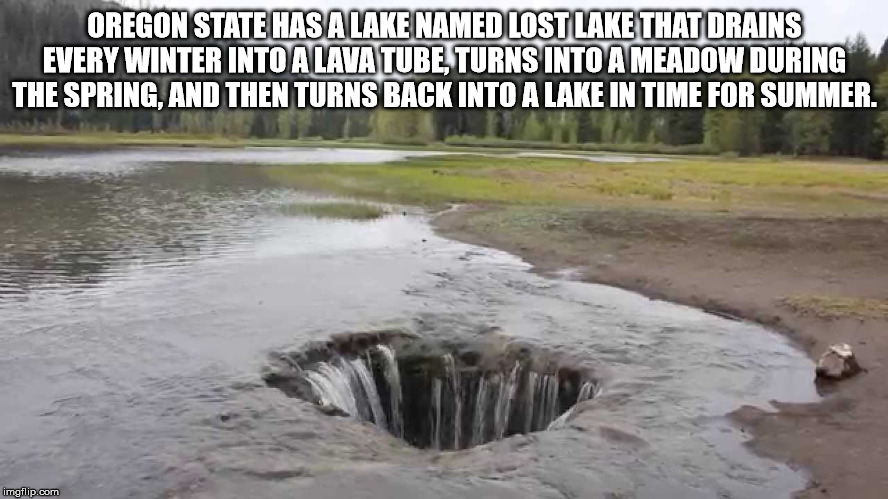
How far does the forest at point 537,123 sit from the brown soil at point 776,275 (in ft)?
243

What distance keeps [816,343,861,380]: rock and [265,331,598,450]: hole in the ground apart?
14.4 feet

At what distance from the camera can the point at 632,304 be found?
2061 centimetres

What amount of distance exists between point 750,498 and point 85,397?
9760mm

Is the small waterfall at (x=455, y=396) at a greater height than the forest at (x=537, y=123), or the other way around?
the forest at (x=537, y=123)

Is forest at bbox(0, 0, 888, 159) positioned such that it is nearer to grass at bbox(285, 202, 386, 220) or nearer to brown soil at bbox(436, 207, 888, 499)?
brown soil at bbox(436, 207, 888, 499)

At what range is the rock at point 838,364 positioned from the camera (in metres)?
14.4

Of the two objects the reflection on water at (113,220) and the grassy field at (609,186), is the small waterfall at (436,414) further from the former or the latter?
the grassy field at (609,186)

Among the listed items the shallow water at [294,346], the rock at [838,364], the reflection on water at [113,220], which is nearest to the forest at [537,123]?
the reflection on water at [113,220]

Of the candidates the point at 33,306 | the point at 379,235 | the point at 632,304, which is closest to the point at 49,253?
the point at 33,306

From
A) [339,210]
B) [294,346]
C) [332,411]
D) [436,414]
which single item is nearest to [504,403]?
[436,414]

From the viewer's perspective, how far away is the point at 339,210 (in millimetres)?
38344

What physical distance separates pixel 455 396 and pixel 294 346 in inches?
129
